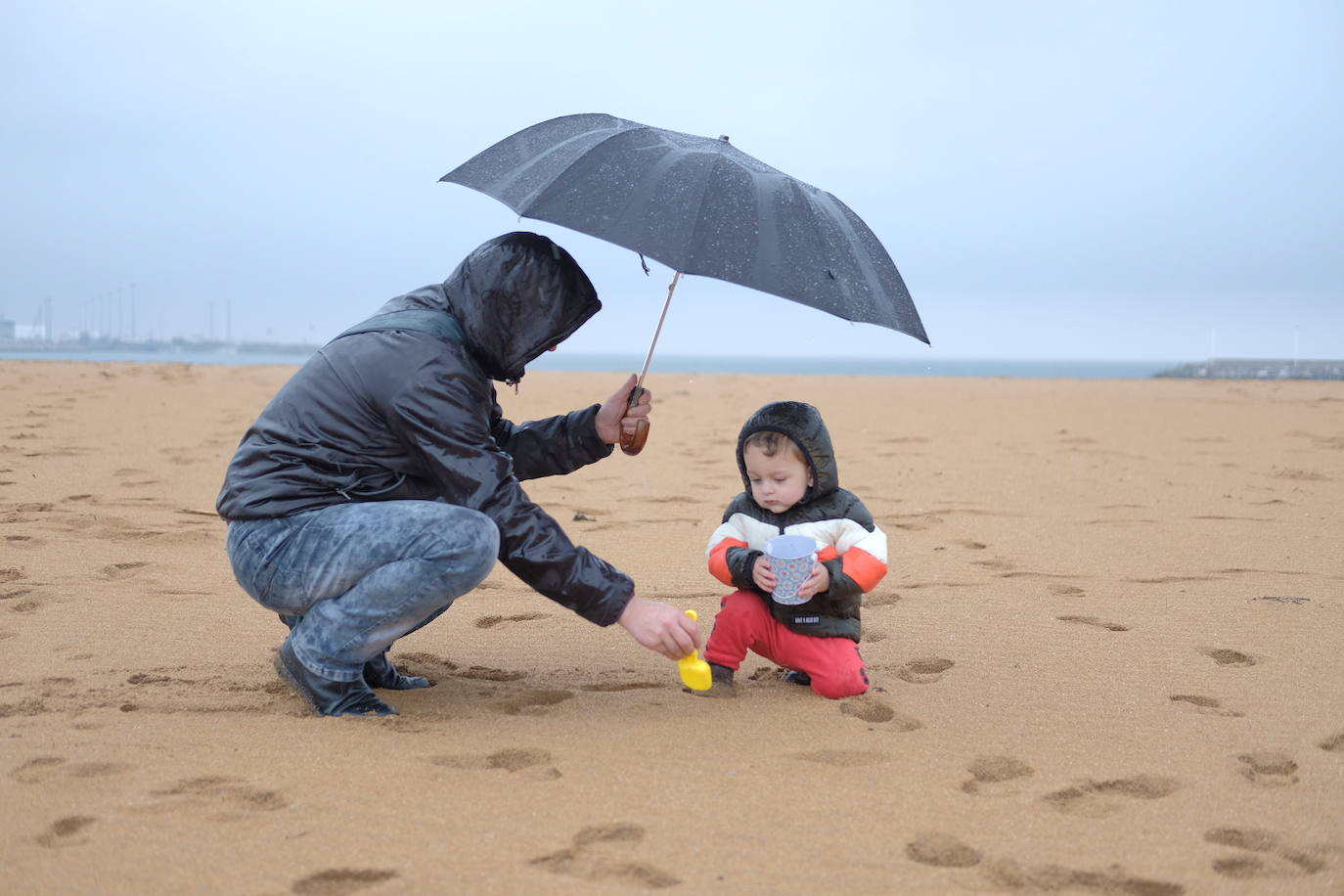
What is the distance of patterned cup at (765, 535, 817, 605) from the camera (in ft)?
9.09

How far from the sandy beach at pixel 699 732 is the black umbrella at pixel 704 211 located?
100 centimetres

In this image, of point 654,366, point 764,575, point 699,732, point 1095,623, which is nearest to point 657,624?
point 699,732

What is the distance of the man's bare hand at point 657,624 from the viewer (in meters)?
2.56

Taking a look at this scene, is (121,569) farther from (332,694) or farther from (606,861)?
(606,861)

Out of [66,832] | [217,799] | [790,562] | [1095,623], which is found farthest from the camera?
[1095,623]

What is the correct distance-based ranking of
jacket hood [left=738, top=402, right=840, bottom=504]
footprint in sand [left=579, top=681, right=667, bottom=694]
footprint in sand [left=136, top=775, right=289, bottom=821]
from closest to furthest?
footprint in sand [left=136, top=775, right=289, bottom=821] < jacket hood [left=738, top=402, right=840, bottom=504] < footprint in sand [left=579, top=681, right=667, bottom=694]

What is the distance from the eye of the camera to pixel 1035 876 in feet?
6.31

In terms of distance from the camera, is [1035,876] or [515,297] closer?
[1035,876]

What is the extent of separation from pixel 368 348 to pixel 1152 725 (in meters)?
2.13

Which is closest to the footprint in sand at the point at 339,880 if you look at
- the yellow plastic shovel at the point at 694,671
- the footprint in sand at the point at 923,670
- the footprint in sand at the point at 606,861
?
the footprint in sand at the point at 606,861

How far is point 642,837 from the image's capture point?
6.73 feet

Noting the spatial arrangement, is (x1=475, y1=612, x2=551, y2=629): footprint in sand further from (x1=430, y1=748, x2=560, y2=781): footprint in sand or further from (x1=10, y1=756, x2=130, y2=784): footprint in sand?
(x1=10, y1=756, x2=130, y2=784): footprint in sand

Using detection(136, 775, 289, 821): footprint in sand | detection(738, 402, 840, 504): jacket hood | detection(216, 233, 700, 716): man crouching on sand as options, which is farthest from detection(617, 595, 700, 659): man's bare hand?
detection(136, 775, 289, 821): footprint in sand

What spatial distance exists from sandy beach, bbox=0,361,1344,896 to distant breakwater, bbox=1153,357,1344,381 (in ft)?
60.6
